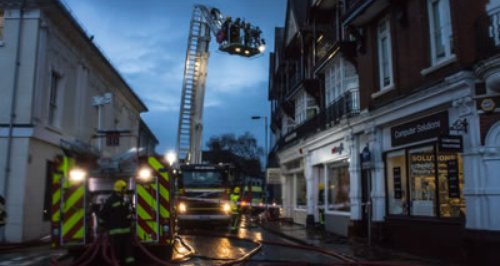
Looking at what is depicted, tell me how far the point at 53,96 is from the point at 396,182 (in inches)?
502

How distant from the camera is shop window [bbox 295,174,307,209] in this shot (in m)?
25.4

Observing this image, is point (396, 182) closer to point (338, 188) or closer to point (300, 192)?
point (338, 188)

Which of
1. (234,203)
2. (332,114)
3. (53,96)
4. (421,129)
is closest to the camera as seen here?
(421,129)

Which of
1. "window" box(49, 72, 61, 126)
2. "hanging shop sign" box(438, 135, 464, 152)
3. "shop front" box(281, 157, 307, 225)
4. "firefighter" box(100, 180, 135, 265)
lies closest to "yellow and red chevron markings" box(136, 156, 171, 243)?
"firefighter" box(100, 180, 135, 265)

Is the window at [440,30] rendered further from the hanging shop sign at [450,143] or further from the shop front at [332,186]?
the shop front at [332,186]

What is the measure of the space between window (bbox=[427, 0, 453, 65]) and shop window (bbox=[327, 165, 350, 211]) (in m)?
7.10

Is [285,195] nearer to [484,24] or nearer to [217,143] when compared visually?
[484,24]

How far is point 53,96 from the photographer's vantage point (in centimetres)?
→ 1905

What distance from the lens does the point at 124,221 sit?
898cm

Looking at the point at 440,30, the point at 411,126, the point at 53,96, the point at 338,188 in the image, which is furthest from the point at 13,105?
the point at 440,30

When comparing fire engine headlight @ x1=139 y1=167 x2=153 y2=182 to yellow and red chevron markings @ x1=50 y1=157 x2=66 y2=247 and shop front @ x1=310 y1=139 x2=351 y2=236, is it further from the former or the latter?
shop front @ x1=310 y1=139 x2=351 y2=236

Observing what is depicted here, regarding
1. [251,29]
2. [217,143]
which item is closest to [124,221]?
[251,29]

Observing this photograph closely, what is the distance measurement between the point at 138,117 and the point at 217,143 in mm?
52672

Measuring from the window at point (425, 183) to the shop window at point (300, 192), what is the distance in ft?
34.8
